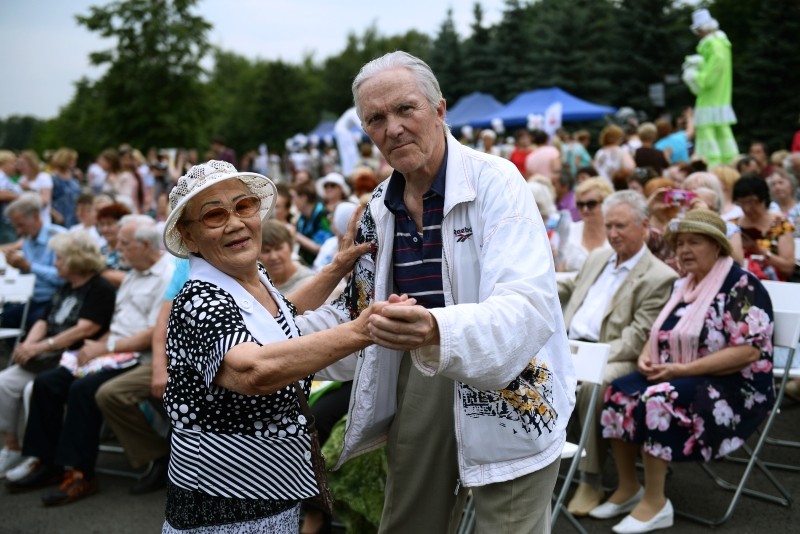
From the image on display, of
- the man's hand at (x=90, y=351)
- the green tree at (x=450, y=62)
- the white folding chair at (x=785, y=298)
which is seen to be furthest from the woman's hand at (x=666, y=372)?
the green tree at (x=450, y=62)

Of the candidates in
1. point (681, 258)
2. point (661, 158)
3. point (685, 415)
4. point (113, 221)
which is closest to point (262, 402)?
point (685, 415)

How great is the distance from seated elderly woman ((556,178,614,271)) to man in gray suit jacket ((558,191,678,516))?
103 cm

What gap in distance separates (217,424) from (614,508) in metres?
3.08

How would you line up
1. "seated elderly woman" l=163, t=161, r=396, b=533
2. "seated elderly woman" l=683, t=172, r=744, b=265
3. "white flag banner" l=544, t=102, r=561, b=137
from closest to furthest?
"seated elderly woman" l=163, t=161, r=396, b=533, "seated elderly woman" l=683, t=172, r=744, b=265, "white flag banner" l=544, t=102, r=561, b=137

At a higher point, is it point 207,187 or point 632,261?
point 207,187

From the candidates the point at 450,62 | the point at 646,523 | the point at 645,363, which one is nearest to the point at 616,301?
the point at 645,363

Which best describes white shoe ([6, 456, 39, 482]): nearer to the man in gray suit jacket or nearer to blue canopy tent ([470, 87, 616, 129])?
the man in gray suit jacket

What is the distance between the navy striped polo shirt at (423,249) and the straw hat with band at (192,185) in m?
0.44

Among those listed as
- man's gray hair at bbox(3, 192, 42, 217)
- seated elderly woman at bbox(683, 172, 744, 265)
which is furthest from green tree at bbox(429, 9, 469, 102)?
seated elderly woman at bbox(683, 172, 744, 265)

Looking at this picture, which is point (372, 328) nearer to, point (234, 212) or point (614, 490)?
point (234, 212)

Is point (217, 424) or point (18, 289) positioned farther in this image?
point (18, 289)

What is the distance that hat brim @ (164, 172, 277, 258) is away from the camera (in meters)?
2.28

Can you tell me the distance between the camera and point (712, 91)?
11188mm

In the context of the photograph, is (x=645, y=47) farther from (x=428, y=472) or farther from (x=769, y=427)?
(x=428, y=472)
